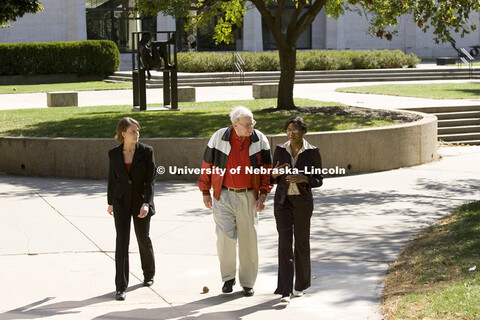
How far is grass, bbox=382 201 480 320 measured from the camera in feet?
20.7

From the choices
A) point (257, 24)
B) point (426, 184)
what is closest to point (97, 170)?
point (426, 184)

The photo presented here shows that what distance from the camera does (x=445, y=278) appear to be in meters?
7.20

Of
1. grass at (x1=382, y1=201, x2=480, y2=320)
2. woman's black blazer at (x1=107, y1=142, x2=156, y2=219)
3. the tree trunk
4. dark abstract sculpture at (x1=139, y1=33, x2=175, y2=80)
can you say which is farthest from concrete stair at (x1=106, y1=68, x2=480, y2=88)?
woman's black blazer at (x1=107, y1=142, x2=156, y2=219)

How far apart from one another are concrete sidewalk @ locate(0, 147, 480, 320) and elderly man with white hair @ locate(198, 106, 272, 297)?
1.11ft

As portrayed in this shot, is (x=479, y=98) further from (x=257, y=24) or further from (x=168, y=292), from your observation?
(x=257, y=24)

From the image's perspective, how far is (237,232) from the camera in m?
7.24

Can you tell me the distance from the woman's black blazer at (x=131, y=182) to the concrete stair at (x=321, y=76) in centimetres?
2449

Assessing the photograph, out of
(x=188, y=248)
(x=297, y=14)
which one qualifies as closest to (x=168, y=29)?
(x=297, y=14)

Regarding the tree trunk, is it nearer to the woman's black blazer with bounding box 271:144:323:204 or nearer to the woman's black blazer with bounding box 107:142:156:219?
the woman's black blazer with bounding box 107:142:156:219

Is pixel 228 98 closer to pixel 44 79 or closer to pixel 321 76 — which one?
pixel 321 76

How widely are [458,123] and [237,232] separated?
13.7 metres

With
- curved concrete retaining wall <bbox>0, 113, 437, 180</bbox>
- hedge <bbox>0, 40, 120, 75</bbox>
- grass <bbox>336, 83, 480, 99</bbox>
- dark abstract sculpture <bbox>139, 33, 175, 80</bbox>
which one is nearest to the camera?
curved concrete retaining wall <bbox>0, 113, 437, 180</bbox>

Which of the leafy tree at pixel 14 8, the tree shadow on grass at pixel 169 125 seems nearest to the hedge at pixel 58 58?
the leafy tree at pixel 14 8

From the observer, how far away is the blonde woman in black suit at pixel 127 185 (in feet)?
23.6
